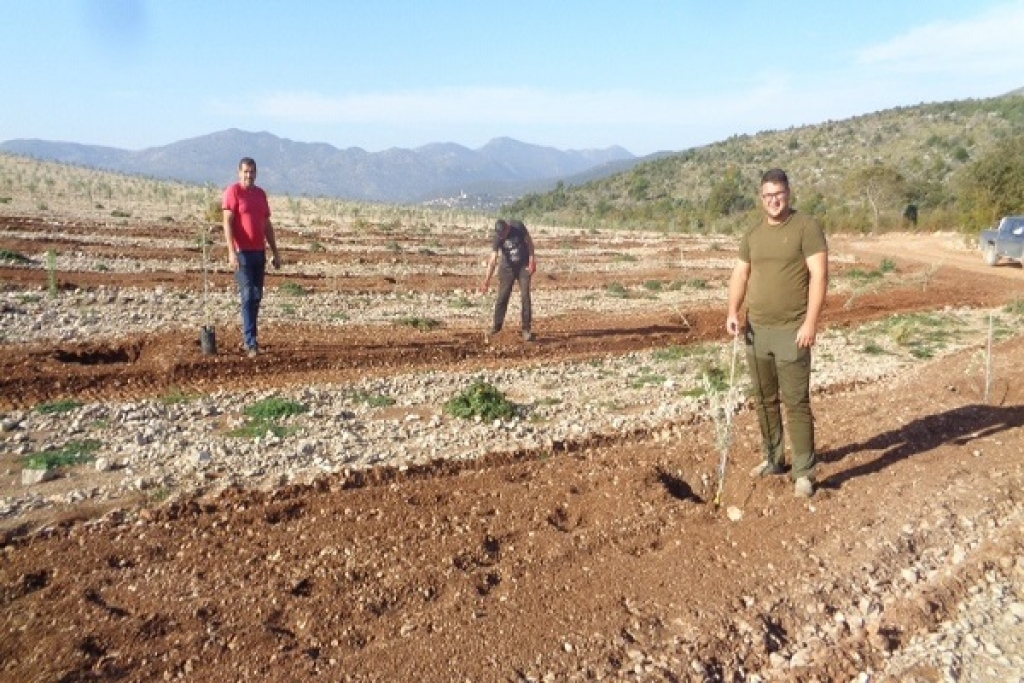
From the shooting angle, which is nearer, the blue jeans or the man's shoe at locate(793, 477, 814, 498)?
the man's shoe at locate(793, 477, 814, 498)

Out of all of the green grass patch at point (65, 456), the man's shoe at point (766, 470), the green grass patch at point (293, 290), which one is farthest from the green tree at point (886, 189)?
the green grass patch at point (65, 456)

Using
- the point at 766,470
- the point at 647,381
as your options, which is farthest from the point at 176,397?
the point at 766,470

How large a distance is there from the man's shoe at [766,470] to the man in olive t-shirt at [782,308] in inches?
6.0

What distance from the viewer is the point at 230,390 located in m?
7.93

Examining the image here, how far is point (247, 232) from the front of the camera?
873 centimetres

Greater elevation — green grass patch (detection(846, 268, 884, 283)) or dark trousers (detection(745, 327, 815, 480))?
dark trousers (detection(745, 327, 815, 480))

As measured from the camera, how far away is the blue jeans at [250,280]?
28.9 ft

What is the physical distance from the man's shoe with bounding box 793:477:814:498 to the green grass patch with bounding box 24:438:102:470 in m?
5.21

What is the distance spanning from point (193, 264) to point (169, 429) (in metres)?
13.8

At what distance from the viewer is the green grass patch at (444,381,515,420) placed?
7.41m

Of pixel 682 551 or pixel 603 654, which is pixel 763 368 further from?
pixel 603 654

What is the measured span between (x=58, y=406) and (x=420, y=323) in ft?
19.7

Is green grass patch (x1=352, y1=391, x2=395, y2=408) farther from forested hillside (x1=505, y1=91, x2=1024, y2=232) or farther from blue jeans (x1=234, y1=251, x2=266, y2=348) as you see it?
forested hillside (x1=505, y1=91, x2=1024, y2=232)

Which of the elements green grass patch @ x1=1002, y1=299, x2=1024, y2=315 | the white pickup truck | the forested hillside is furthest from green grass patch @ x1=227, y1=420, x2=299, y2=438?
the forested hillside
